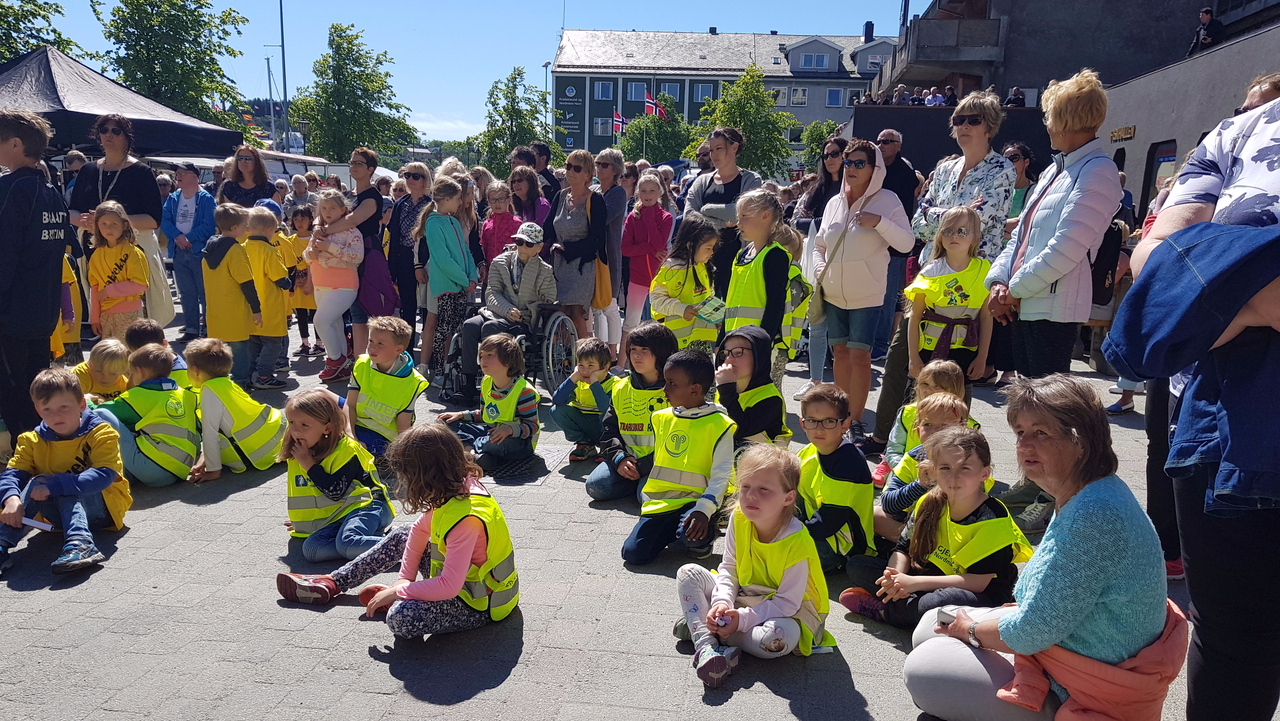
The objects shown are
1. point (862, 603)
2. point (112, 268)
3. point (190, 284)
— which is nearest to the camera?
point (862, 603)

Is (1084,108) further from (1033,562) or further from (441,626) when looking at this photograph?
(441,626)

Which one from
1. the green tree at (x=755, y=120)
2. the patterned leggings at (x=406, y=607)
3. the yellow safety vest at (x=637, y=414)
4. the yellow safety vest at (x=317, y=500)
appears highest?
the green tree at (x=755, y=120)

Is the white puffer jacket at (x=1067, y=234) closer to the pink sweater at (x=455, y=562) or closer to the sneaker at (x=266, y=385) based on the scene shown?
the pink sweater at (x=455, y=562)

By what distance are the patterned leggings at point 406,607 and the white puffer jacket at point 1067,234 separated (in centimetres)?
297

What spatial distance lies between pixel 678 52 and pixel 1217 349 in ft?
248

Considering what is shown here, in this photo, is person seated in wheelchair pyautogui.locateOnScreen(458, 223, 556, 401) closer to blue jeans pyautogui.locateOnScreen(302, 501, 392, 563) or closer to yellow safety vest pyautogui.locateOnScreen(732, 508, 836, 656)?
blue jeans pyautogui.locateOnScreen(302, 501, 392, 563)

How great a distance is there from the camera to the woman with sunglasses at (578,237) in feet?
24.7

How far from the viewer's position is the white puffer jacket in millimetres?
3912

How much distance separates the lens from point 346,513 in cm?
431

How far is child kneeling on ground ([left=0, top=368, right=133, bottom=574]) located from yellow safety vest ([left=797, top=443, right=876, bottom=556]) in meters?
3.43

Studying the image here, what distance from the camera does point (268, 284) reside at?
26.1ft

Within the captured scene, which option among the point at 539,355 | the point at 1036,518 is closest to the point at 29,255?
the point at 539,355

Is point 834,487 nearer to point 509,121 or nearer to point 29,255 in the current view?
point 29,255

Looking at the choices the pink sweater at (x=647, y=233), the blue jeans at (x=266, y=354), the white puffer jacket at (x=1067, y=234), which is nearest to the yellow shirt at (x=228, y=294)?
the blue jeans at (x=266, y=354)
